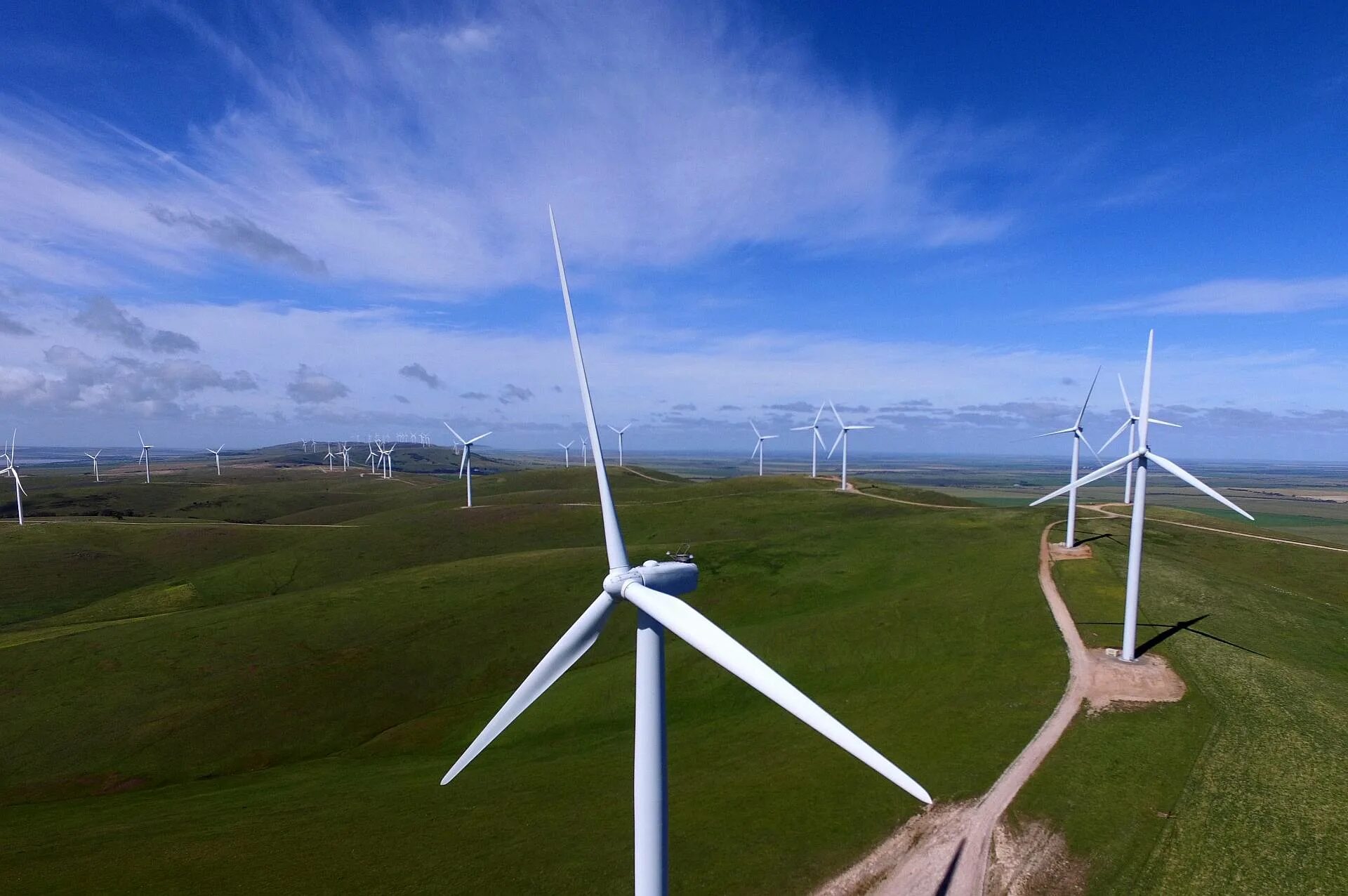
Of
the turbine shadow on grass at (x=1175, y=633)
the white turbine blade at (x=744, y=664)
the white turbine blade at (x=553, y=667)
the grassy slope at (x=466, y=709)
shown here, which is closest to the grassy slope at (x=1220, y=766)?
the turbine shadow on grass at (x=1175, y=633)

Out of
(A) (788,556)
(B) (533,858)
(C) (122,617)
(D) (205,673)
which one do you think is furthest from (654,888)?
(C) (122,617)

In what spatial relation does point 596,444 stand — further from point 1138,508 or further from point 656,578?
point 1138,508

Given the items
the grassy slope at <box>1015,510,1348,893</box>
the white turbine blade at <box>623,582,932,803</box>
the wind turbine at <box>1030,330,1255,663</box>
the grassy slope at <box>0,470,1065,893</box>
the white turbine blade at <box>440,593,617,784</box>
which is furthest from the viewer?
the wind turbine at <box>1030,330,1255,663</box>

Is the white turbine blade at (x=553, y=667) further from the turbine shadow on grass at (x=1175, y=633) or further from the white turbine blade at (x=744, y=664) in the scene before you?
the turbine shadow on grass at (x=1175, y=633)

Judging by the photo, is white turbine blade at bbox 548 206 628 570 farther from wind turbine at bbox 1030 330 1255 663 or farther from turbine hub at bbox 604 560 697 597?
wind turbine at bbox 1030 330 1255 663

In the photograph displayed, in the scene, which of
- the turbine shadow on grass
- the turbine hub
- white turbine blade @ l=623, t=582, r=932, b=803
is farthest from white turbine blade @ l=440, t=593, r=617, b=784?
the turbine shadow on grass

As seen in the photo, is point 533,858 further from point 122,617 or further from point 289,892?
point 122,617
